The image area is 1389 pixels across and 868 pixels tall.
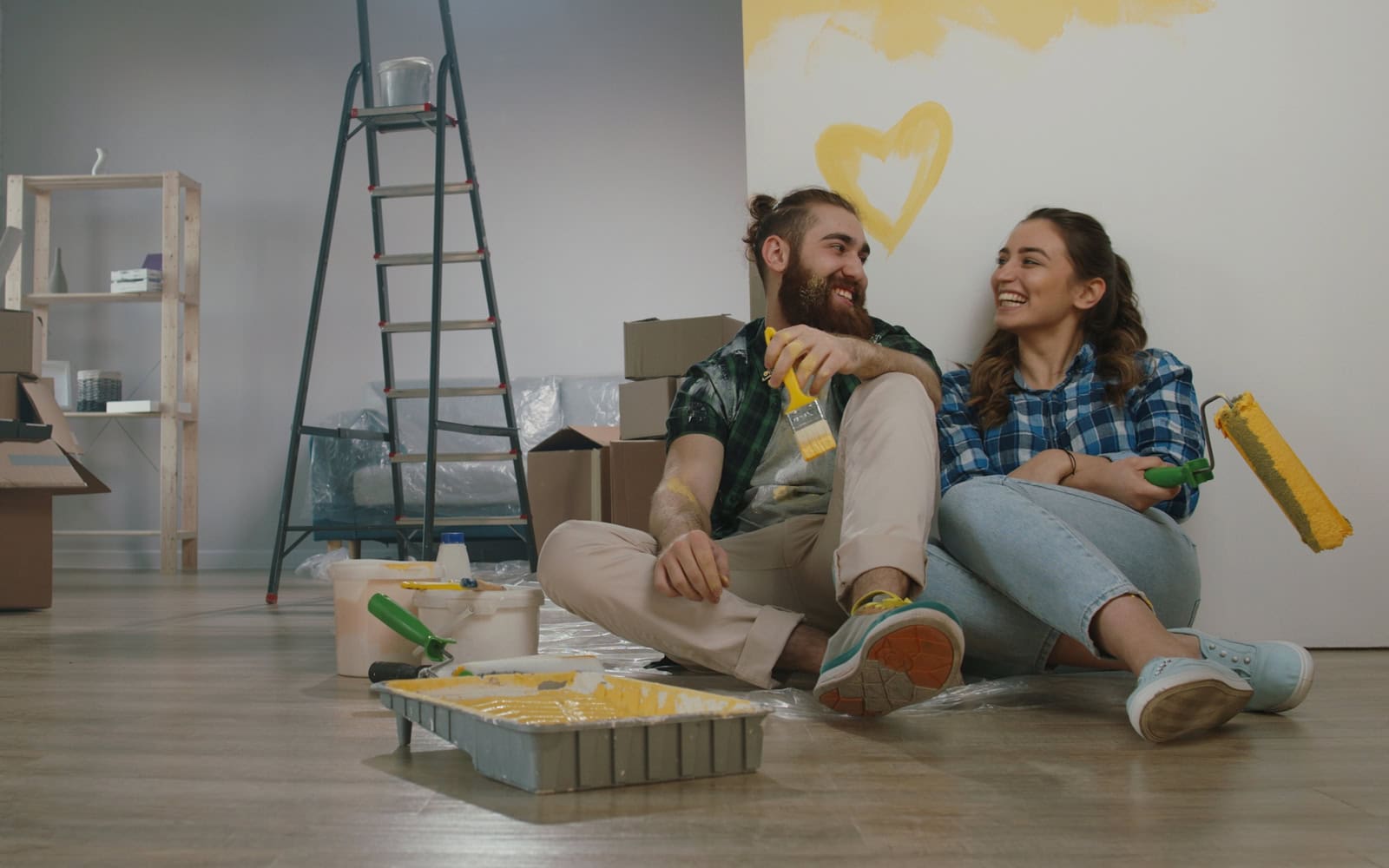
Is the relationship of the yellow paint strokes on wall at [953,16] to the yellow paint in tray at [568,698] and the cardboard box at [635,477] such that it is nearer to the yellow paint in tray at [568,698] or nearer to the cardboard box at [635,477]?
the cardboard box at [635,477]

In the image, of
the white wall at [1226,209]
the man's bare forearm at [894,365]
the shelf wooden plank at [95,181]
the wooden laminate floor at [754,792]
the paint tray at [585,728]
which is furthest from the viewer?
the shelf wooden plank at [95,181]

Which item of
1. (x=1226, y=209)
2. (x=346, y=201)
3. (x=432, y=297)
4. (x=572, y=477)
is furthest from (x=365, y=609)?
(x=346, y=201)

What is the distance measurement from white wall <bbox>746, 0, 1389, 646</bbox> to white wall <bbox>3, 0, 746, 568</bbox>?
3.48 meters

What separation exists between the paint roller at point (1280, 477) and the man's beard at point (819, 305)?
520 millimetres

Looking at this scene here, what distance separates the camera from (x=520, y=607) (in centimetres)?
169

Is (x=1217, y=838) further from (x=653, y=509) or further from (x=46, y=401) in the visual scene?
(x=46, y=401)

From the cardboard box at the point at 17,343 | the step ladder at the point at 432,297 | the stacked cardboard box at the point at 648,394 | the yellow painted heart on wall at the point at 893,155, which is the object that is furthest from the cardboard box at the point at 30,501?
the yellow painted heart on wall at the point at 893,155

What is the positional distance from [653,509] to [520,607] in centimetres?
25

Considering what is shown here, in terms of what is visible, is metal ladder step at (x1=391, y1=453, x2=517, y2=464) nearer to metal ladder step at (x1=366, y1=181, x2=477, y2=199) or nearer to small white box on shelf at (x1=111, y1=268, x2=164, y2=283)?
metal ladder step at (x1=366, y1=181, x2=477, y2=199)

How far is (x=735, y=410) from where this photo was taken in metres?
1.80

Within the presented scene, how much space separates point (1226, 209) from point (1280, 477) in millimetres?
689

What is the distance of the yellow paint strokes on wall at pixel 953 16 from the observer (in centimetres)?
203

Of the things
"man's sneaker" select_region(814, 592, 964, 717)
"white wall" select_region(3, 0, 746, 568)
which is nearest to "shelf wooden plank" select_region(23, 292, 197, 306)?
"white wall" select_region(3, 0, 746, 568)

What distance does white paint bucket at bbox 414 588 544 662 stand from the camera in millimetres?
1657
